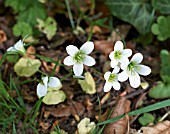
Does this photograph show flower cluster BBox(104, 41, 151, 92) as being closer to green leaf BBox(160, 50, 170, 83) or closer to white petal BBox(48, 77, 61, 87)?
white petal BBox(48, 77, 61, 87)

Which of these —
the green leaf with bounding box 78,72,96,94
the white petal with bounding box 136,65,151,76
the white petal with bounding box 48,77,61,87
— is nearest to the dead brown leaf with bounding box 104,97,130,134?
the green leaf with bounding box 78,72,96,94

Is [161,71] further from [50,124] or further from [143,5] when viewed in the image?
[50,124]

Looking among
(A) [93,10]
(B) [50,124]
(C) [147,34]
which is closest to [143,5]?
(C) [147,34]

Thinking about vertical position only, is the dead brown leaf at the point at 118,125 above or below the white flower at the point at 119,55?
below

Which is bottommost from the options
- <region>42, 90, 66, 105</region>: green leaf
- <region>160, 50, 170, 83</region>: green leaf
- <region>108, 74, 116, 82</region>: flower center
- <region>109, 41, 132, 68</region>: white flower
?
<region>160, 50, 170, 83</region>: green leaf

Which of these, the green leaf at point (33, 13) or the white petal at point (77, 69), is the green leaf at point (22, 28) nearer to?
the green leaf at point (33, 13)

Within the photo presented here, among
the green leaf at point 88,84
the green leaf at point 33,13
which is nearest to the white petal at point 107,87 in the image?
the green leaf at point 88,84
